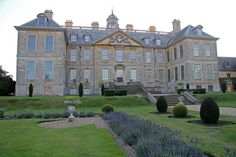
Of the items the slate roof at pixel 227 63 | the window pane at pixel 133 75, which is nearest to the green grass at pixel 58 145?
the window pane at pixel 133 75

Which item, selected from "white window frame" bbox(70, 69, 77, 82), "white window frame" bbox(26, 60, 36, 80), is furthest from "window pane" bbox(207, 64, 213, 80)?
"white window frame" bbox(26, 60, 36, 80)

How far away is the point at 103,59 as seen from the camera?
113ft

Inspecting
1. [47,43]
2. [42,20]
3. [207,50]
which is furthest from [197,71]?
[42,20]

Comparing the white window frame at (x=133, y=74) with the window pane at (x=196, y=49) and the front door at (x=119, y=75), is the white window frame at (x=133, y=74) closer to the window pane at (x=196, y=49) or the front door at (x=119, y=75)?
the front door at (x=119, y=75)

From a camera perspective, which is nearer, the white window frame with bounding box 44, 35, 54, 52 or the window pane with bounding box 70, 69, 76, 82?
the white window frame with bounding box 44, 35, 54, 52

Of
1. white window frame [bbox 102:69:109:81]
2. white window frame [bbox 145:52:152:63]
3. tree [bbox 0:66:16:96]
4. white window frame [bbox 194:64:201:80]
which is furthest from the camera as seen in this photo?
white window frame [bbox 145:52:152:63]

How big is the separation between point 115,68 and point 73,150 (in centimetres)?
2880

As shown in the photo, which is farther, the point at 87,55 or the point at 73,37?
the point at 73,37

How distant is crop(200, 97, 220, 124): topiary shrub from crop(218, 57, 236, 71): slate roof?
36067 millimetres

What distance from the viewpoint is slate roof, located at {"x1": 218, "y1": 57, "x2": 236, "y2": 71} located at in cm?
4288

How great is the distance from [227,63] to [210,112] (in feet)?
128

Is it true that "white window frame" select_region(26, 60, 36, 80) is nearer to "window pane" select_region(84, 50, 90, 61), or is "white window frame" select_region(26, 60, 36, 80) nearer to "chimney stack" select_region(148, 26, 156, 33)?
"window pane" select_region(84, 50, 90, 61)

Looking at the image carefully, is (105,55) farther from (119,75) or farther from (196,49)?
(196,49)

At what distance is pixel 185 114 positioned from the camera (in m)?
12.9
